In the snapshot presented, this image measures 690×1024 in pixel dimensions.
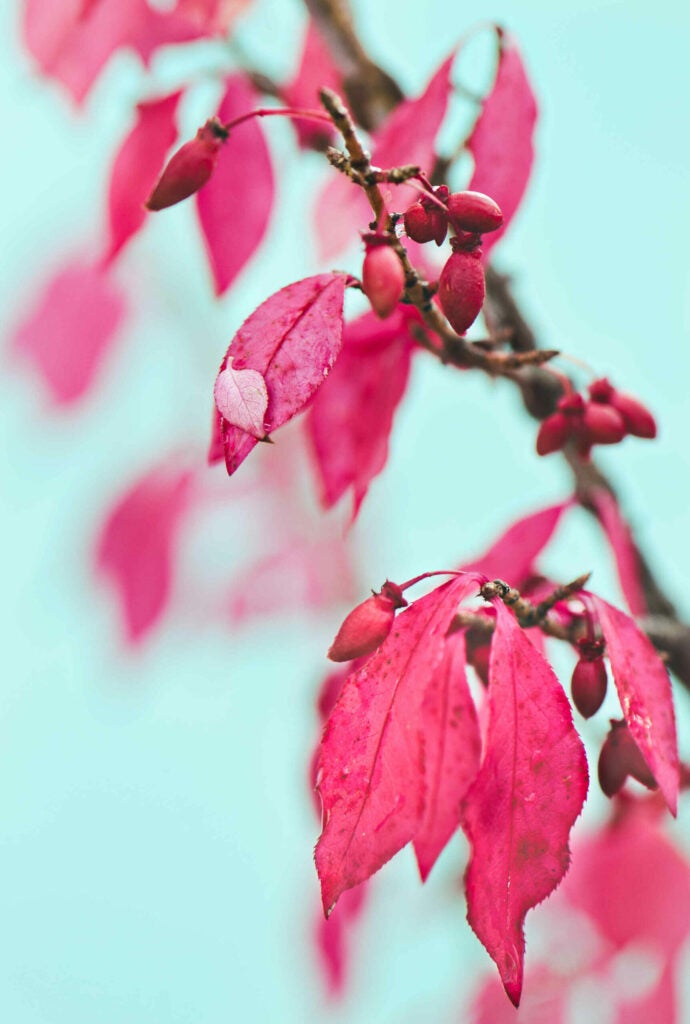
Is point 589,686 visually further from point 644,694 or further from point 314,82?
point 314,82

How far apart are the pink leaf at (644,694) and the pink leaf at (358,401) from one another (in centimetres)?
16

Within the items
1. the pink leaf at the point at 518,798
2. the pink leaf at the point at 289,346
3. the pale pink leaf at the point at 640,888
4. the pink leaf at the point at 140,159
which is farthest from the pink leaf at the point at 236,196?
the pale pink leaf at the point at 640,888

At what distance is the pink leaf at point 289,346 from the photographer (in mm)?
374

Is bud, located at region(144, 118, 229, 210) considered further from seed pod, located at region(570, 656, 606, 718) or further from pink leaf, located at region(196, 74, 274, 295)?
seed pod, located at region(570, 656, 606, 718)

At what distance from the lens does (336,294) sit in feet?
1.35

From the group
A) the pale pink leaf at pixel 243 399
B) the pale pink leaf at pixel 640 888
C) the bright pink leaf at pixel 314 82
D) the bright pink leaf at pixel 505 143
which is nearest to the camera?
the pale pink leaf at pixel 243 399

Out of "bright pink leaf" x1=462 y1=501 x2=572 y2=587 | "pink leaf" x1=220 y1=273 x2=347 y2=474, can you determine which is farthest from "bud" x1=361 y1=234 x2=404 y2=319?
"bright pink leaf" x1=462 y1=501 x2=572 y2=587

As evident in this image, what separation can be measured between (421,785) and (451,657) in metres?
0.06

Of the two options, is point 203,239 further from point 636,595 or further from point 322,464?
point 636,595

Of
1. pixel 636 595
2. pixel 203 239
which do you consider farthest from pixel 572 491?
pixel 203 239

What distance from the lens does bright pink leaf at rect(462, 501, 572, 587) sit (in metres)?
0.60

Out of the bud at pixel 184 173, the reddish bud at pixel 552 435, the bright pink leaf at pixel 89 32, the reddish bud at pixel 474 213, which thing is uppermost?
the bright pink leaf at pixel 89 32

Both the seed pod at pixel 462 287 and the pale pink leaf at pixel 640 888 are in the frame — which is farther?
the pale pink leaf at pixel 640 888

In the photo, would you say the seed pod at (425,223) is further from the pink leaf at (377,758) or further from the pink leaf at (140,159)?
the pink leaf at (140,159)
